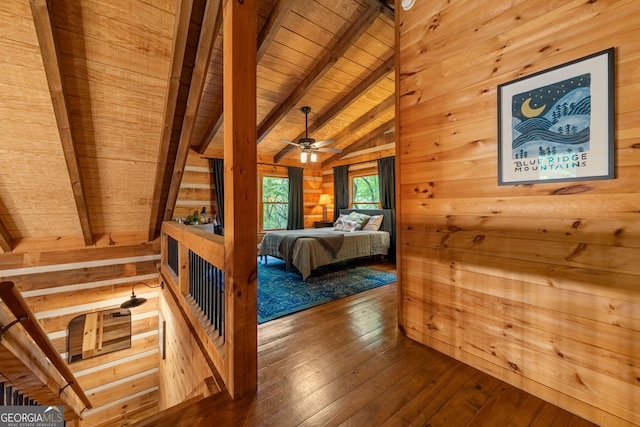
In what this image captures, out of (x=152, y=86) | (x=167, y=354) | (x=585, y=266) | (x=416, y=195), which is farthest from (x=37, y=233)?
(x=585, y=266)

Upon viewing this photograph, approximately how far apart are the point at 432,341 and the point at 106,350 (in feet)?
14.8

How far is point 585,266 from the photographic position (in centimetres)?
125

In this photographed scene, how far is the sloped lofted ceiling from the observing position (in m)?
1.84

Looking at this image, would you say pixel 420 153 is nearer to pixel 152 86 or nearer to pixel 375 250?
pixel 152 86

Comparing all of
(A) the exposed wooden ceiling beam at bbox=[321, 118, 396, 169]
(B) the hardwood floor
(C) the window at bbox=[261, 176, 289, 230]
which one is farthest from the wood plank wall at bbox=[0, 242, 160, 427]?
(A) the exposed wooden ceiling beam at bbox=[321, 118, 396, 169]

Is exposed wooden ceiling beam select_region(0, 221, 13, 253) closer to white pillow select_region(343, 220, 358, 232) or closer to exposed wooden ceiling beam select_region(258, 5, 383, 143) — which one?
exposed wooden ceiling beam select_region(258, 5, 383, 143)

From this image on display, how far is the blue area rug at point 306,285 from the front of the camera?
277cm

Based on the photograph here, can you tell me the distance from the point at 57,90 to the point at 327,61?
2.79 meters

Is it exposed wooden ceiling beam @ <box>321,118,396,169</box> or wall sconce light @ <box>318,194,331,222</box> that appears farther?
wall sconce light @ <box>318,194,331,222</box>

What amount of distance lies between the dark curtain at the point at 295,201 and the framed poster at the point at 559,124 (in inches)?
214

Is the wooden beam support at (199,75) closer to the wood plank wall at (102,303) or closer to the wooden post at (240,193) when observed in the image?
the wooden post at (240,193)

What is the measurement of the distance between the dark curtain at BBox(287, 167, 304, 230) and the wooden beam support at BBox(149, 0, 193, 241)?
334cm

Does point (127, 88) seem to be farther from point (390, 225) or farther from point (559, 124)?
point (390, 225)

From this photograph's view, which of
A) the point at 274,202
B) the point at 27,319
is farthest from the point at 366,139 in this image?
the point at 27,319
